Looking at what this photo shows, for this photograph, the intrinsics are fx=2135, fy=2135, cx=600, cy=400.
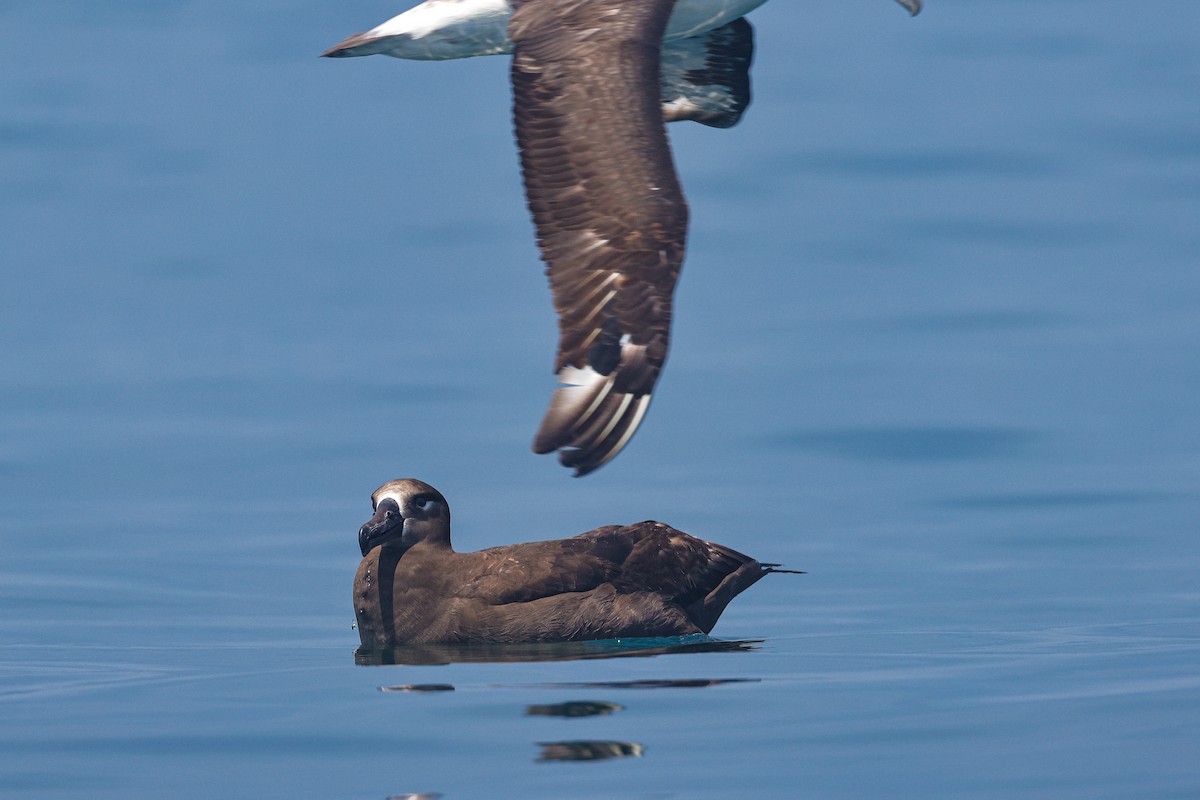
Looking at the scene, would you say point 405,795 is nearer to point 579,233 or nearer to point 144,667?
point 579,233

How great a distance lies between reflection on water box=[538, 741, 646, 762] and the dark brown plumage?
163 inches

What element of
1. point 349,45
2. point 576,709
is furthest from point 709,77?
point 576,709

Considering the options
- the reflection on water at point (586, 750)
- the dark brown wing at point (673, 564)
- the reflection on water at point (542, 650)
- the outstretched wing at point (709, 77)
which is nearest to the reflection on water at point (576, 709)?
the reflection on water at point (586, 750)

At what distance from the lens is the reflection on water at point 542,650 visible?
14375 millimetres

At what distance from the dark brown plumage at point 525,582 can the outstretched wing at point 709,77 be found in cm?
308

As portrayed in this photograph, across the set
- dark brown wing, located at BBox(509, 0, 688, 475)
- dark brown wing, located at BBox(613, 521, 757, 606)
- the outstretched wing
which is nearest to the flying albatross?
dark brown wing, located at BBox(509, 0, 688, 475)

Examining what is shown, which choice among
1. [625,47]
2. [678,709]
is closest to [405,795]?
[678,709]

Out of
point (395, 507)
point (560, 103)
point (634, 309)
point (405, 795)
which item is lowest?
point (405, 795)

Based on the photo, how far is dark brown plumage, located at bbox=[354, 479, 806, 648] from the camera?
15094 millimetres

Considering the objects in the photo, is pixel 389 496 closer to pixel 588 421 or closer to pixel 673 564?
pixel 673 564

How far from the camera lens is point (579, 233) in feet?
36.0

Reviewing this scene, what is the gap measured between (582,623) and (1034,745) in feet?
15.3

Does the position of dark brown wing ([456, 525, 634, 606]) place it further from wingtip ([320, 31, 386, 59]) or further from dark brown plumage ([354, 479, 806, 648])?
wingtip ([320, 31, 386, 59])

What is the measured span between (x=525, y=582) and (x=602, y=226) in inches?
186
